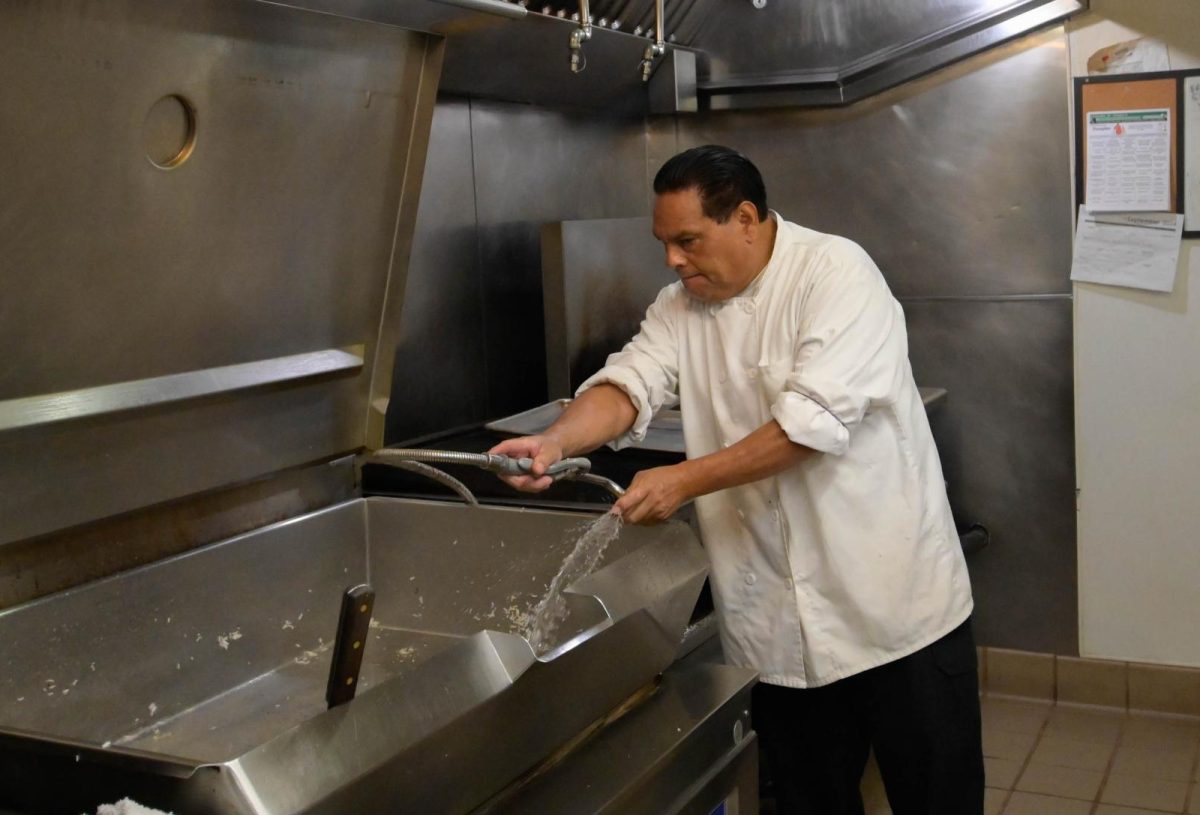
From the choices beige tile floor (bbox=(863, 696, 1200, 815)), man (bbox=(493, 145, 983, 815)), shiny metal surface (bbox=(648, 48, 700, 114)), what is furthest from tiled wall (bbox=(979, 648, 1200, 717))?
shiny metal surface (bbox=(648, 48, 700, 114))

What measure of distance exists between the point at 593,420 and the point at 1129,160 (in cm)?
169

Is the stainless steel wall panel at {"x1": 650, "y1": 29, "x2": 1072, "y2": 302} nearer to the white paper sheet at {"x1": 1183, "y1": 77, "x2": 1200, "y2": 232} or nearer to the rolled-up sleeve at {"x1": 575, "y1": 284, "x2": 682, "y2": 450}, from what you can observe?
the white paper sheet at {"x1": 1183, "y1": 77, "x2": 1200, "y2": 232}

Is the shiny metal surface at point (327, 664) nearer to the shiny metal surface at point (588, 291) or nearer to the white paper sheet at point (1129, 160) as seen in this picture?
the shiny metal surface at point (588, 291)

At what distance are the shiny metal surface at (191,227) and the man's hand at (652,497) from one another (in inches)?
21.7

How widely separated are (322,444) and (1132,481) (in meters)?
2.00

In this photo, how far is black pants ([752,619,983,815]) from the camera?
1895 millimetres

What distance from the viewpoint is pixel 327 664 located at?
1.88 meters

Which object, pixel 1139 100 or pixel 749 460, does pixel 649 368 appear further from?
pixel 1139 100

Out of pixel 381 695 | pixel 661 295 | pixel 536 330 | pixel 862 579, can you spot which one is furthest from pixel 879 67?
pixel 381 695

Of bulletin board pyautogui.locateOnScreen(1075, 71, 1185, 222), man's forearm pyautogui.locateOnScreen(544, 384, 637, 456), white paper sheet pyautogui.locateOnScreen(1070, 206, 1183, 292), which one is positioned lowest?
man's forearm pyautogui.locateOnScreen(544, 384, 637, 456)

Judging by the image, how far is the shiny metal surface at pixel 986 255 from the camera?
3.02 metres

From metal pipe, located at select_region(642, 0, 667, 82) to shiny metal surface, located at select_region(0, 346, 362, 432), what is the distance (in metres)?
1.16

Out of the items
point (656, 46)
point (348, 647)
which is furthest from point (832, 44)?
point (348, 647)

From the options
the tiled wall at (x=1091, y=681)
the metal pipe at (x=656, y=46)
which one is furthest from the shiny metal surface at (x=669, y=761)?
the tiled wall at (x=1091, y=681)
